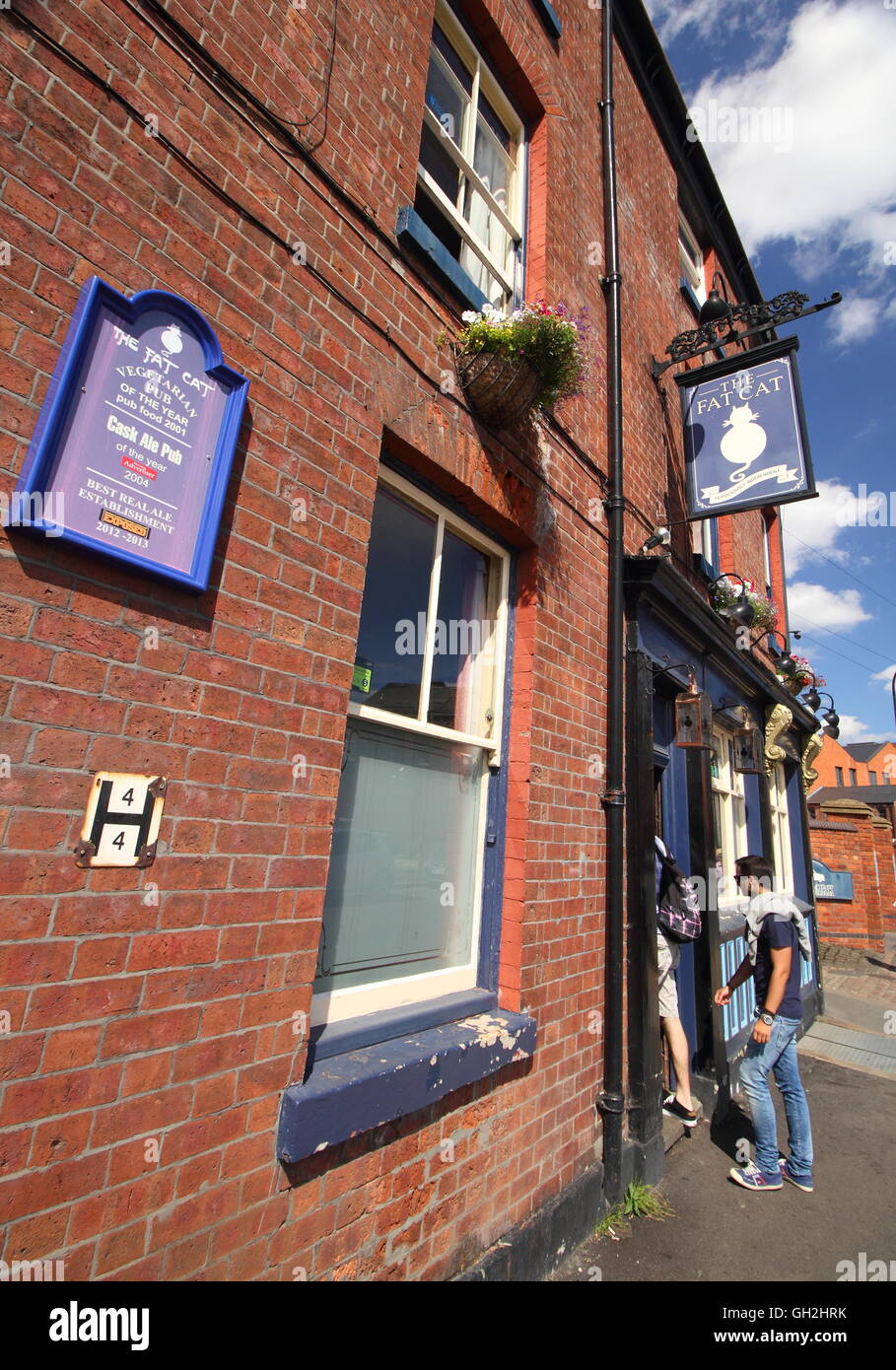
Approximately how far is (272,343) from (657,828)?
4.67 m

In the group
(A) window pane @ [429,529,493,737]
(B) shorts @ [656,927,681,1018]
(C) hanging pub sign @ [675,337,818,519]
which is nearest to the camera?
(A) window pane @ [429,529,493,737]

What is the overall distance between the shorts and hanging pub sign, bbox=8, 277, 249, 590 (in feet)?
13.8

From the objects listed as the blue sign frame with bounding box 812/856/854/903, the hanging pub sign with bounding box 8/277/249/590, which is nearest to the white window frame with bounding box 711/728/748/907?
the hanging pub sign with bounding box 8/277/249/590

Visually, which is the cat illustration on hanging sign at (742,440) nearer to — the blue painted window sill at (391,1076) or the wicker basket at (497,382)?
the wicker basket at (497,382)

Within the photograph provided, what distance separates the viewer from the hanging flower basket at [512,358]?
9.95 feet

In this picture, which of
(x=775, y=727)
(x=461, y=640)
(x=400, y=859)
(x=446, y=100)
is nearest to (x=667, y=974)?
(x=400, y=859)

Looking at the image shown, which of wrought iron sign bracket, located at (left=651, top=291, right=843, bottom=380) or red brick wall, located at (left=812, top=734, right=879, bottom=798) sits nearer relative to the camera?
wrought iron sign bracket, located at (left=651, top=291, right=843, bottom=380)

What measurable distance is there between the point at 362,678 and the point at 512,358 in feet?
5.51

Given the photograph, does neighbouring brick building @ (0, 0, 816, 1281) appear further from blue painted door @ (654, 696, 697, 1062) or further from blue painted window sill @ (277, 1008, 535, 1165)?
blue painted door @ (654, 696, 697, 1062)

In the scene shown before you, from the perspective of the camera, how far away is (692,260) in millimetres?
8148

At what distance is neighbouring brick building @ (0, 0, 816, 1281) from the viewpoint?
5.23 ft

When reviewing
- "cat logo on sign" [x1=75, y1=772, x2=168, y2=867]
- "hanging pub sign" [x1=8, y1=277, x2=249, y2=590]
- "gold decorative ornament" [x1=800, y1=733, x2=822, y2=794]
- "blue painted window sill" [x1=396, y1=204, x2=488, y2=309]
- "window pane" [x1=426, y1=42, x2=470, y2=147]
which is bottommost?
"cat logo on sign" [x1=75, y1=772, x2=168, y2=867]

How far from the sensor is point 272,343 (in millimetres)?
2205

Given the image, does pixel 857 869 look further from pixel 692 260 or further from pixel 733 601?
pixel 692 260
